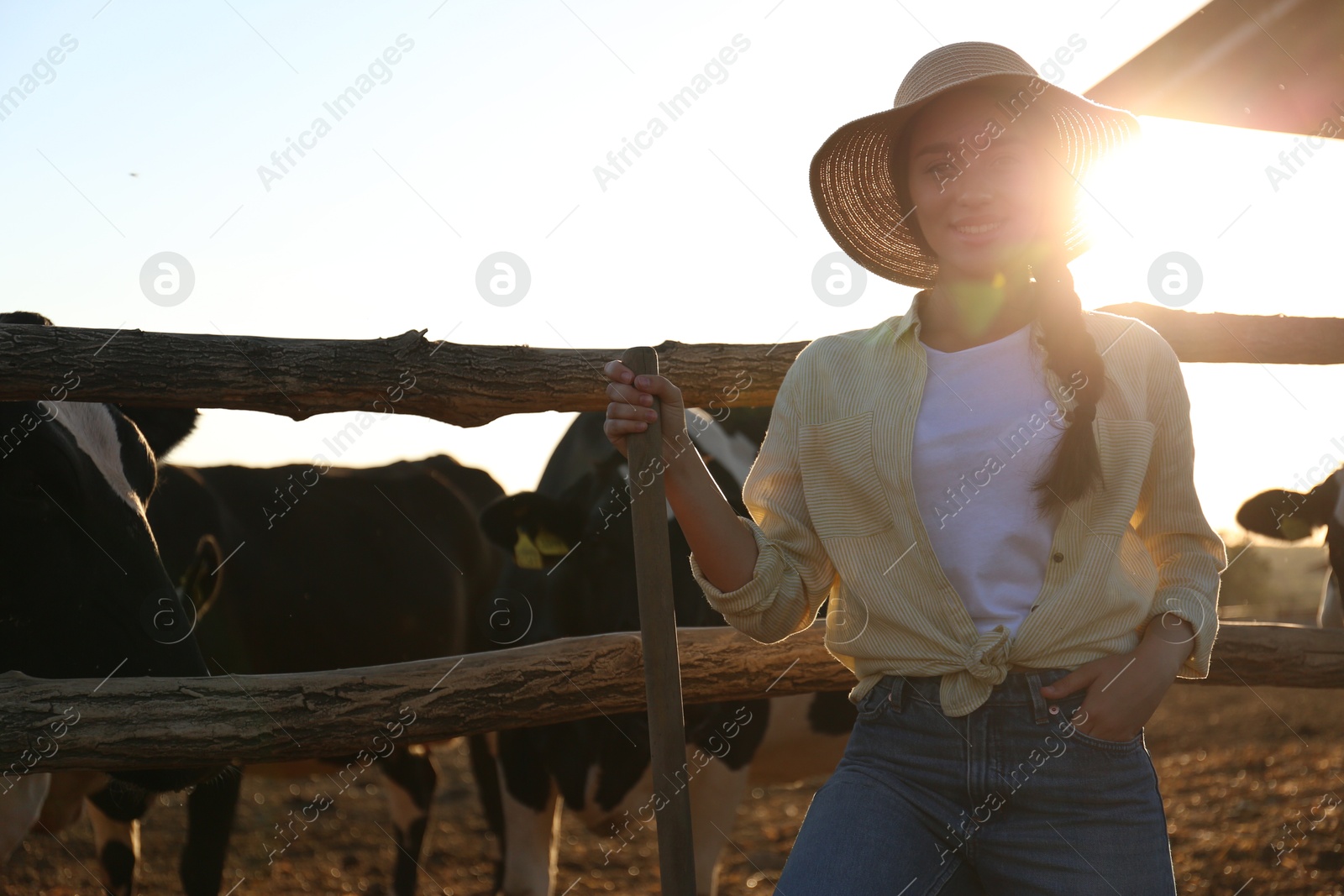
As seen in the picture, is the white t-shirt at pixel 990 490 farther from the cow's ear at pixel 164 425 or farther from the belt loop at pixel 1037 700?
the cow's ear at pixel 164 425

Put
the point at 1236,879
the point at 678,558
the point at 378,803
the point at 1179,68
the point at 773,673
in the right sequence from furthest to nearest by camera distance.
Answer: the point at 378,803
the point at 1236,879
the point at 678,558
the point at 1179,68
the point at 773,673

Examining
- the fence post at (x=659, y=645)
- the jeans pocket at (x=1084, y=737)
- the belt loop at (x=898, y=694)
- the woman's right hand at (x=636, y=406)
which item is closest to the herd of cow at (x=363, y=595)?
the fence post at (x=659, y=645)

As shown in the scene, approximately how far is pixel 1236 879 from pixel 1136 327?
3826mm

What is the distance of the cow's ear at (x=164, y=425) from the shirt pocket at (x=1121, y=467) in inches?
121

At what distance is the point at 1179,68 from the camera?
9.40 ft

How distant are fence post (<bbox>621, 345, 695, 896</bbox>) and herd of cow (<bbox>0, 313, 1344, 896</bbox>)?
123 centimetres

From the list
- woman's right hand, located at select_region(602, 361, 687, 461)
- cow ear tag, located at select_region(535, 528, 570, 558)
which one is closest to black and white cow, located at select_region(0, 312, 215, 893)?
cow ear tag, located at select_region(535, 528, 570, 558)

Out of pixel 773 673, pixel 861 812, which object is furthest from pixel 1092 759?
pixel 773 673

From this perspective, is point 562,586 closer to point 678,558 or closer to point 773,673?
point 678,558

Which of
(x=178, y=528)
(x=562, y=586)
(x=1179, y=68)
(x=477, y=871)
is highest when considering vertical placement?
(x=1179, y=68)

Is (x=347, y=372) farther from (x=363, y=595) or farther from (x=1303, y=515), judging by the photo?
(x=1303, y=515)

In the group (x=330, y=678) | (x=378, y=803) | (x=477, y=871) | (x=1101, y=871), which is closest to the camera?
(x=1101, y=871)

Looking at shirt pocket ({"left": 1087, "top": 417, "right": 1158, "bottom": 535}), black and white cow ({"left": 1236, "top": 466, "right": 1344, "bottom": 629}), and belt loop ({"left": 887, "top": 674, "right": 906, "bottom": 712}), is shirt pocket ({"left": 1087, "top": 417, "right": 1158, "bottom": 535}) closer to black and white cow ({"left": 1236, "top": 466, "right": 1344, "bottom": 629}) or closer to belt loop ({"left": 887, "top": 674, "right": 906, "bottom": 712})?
belt loop ({"left": 887, "top": 674, "right": 906, "bottom": 712})

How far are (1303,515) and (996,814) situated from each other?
3776mm
